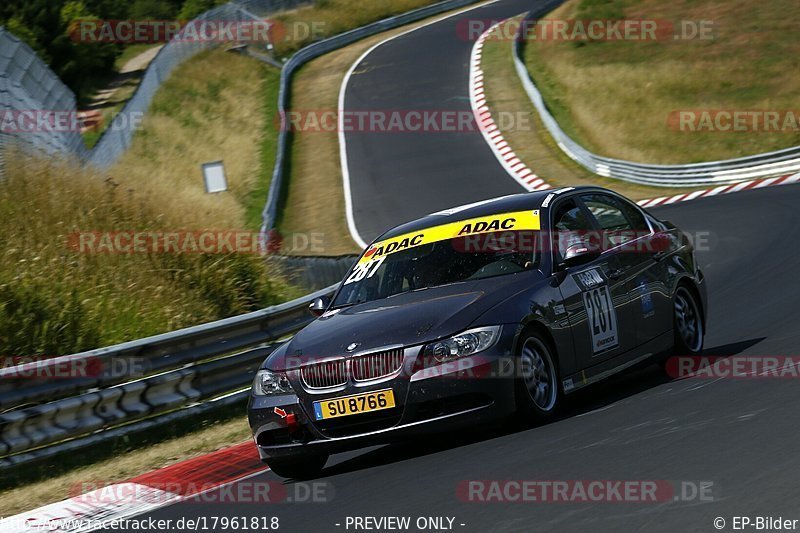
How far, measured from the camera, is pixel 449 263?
319 inches

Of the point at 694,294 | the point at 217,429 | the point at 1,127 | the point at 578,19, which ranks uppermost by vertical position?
the point at 578,19

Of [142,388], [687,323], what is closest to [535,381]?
[687,323]

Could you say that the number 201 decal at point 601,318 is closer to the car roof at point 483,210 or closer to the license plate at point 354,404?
the car roof at point 483,210

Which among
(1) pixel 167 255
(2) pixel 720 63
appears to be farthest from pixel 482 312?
(2) pixel 720 63

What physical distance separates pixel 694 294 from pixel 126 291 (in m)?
5.80

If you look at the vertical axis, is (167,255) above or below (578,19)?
below

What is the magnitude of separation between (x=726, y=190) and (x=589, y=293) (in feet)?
61.4

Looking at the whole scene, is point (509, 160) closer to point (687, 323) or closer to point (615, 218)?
point (687, 323)

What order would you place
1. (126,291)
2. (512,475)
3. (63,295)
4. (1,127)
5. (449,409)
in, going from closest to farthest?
(512,475), (449,409), (63,295), (126,291), (1,127)

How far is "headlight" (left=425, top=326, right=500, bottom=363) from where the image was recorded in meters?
7.00

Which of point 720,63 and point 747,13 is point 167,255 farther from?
point 747,13

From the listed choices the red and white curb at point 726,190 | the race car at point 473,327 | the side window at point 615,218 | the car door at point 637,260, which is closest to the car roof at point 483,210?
the race car at point 473,327

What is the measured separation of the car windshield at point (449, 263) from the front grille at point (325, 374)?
3.43ft

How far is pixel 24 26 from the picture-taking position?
5766 cm
